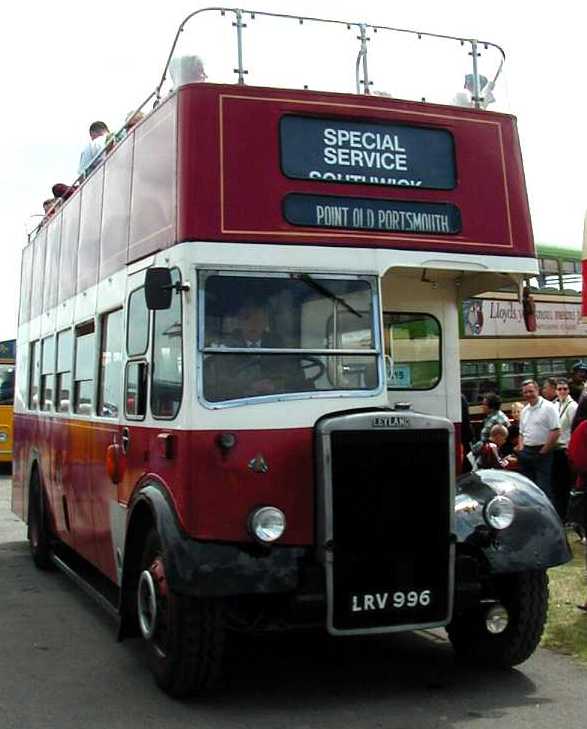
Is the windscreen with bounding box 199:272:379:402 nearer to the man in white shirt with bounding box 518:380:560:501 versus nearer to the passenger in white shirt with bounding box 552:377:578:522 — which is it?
the man in white shirt with bounding box 518:380:560:501

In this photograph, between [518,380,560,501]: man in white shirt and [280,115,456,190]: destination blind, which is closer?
[280,115,456,190]: destination blind

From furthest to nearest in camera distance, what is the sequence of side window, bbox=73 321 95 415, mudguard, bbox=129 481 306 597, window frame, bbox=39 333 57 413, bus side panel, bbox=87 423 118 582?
window frame, bbox=39 333 57 413 < side window, bbox=73 321 95 415 < bus side panel, bbox=87 423 118 582 < mudguard, bbox=129 481 306 597

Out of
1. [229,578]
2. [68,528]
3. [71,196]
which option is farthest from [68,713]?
[71,196]

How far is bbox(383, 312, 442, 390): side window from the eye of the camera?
22.8ft

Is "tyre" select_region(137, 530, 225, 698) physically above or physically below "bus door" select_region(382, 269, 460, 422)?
below

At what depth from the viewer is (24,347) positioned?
11.8 meters

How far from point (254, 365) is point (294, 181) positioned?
1.18m

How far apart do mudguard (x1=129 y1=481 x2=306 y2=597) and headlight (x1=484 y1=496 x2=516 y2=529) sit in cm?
114

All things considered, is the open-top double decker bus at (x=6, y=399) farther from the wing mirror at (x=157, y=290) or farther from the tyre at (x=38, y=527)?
the wing mirror at (x=157, y=290)

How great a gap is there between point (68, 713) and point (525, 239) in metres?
4.07

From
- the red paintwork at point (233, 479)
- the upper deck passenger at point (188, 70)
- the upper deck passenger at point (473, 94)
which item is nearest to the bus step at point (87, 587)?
the red paintwork at point (233, 479)

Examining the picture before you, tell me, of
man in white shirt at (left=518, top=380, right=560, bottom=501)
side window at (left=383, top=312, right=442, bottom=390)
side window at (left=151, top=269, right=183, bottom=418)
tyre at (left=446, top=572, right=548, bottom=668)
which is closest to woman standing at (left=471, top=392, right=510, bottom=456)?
man in white shirt at (left=518, top=380, right=560, bottom=501)

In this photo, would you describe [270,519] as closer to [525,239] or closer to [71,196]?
[525,239]

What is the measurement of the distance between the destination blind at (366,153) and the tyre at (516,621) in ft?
8.31
